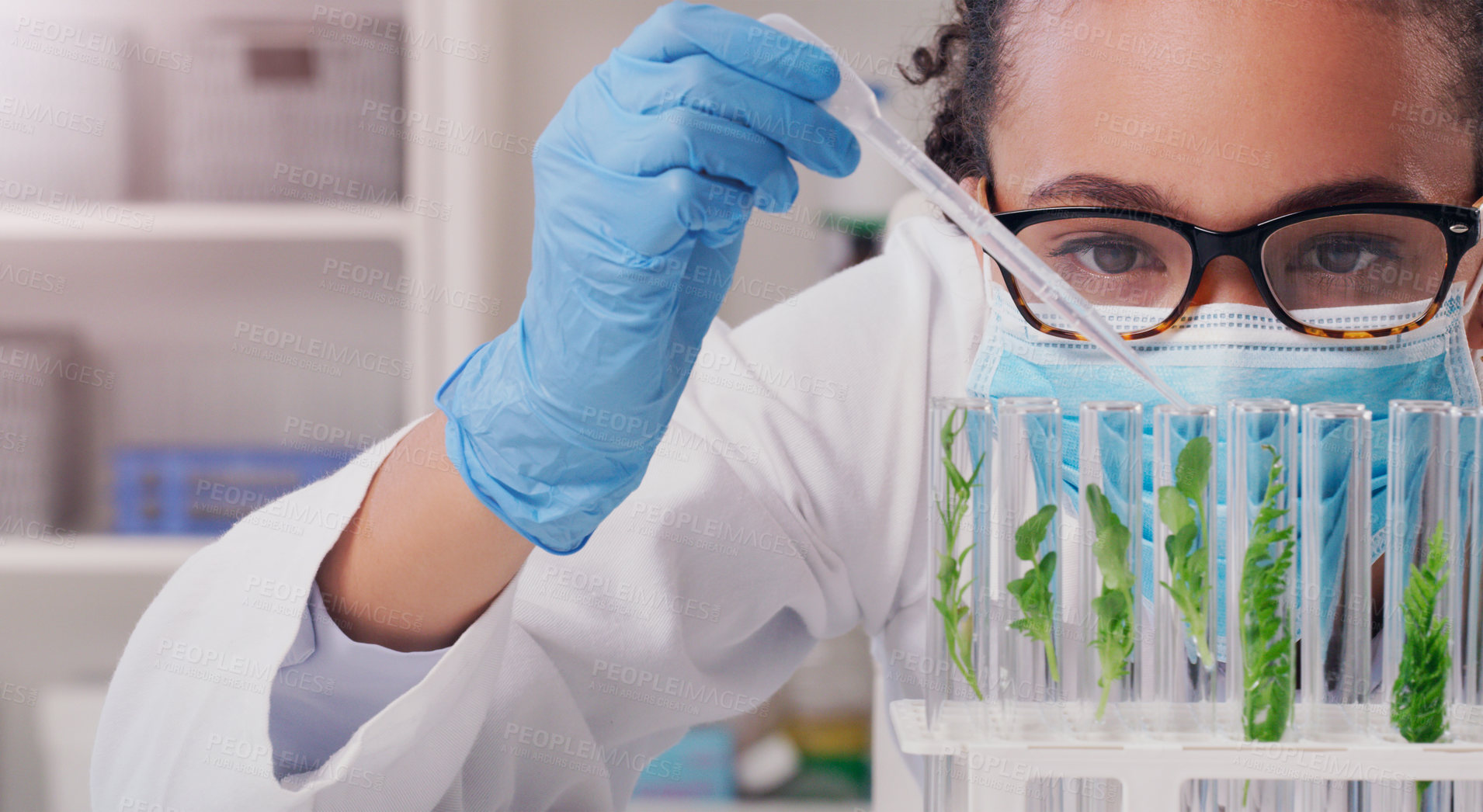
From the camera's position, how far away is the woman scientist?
2.45 feet

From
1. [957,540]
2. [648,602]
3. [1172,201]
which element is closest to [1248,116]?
[1172,201]

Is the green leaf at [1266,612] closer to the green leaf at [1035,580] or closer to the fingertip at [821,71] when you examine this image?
the green leaf at [1035,580]

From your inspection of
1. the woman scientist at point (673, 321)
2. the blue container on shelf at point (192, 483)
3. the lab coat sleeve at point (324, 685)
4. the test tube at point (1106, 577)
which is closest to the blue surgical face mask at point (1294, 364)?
the woman scientist at point (673, 321)

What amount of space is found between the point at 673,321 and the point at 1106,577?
0.35 meters

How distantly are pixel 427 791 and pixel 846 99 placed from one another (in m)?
0.66

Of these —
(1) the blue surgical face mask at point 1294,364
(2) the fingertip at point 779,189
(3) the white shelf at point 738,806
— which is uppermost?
(2) the fingertip at point 779,189

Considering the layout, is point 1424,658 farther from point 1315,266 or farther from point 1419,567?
point 1315,266

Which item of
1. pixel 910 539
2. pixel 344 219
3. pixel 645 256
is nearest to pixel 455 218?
pixel 344 219

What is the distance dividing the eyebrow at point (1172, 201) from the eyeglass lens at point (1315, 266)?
14 millimetres

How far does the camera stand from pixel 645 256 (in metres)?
0.74

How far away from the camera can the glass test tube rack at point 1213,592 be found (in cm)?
62

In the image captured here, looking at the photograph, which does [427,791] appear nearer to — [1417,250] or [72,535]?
[1417,250]

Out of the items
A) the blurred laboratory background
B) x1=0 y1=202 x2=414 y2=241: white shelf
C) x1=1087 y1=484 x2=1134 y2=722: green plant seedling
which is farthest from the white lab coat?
x1=0 y1=202 x2=414 y2=241: white shelf

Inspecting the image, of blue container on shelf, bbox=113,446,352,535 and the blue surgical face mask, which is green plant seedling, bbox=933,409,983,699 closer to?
the blue surgical face mask
